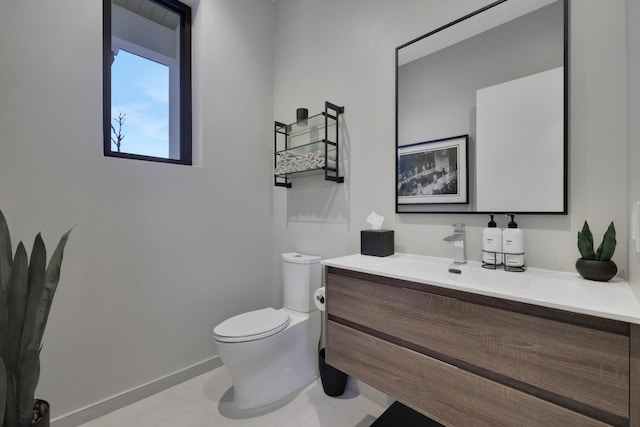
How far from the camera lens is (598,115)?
1047 mm

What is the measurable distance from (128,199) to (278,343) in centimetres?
127

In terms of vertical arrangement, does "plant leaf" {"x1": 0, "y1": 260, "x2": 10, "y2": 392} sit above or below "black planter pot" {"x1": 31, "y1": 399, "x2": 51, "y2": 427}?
above

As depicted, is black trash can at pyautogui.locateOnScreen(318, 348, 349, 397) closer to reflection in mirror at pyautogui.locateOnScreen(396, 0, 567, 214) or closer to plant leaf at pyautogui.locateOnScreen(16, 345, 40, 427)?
reflection in mirror at pyautogui.locateOnScreen(396, 0, 567, 214)

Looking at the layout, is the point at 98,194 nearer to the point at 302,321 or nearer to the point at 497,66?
the point at 302,321

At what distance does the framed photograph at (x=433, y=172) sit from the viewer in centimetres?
139

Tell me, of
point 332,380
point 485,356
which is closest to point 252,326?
point 332,380

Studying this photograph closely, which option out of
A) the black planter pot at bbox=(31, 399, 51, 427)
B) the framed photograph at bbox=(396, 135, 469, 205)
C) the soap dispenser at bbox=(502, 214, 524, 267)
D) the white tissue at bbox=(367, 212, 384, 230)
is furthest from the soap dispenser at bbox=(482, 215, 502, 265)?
the black planter pot at bbox=(31, 399, 51, 427)

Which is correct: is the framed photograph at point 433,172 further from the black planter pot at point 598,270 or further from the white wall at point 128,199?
the white wall at point 128,199

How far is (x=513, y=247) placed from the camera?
3.76 ft

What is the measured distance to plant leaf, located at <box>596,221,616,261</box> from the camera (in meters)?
0.95

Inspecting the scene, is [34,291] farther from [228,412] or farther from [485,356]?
[485,356]

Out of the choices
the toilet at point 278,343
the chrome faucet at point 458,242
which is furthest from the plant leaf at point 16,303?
the chrome faucet at point 458,242

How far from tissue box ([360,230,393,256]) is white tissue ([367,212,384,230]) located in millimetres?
69

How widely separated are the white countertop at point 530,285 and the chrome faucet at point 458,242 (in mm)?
36
